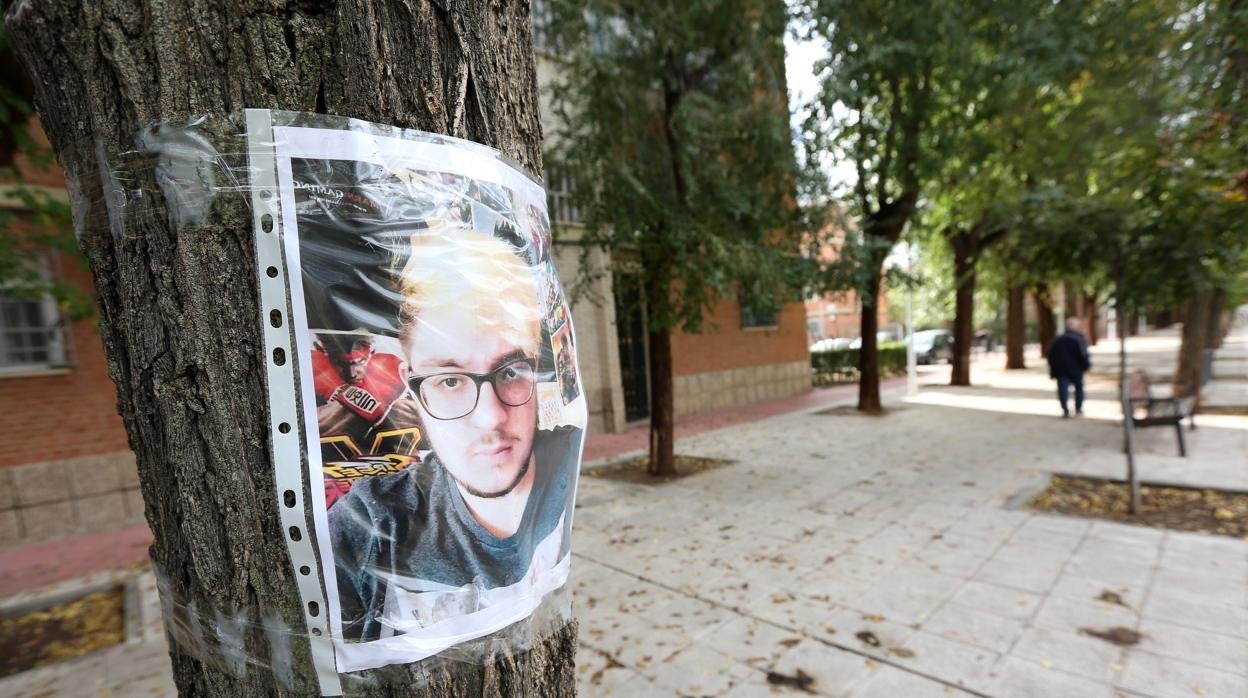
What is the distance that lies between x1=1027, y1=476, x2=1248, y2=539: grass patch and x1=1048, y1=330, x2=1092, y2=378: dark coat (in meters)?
4.58

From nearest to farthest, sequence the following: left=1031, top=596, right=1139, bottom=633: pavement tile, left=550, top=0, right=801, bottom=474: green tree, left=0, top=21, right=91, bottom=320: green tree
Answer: left=0, top=21, right=91, bottom=320: green tree < left=1031, top=596, right=1139, bottom=633: pavement tile < left=550, top=0, right=801, bottom=474: green tree

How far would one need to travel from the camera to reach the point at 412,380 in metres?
0.97

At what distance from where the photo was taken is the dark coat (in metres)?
10.1

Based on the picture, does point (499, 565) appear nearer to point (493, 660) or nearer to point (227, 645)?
point (493, 660)

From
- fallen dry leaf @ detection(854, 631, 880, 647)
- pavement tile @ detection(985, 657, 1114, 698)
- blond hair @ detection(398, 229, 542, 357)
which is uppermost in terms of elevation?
blond hair @ detection(398, 229, 542, 357)

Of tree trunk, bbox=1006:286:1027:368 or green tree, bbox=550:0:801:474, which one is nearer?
green tree, bbox=550:0:801:474

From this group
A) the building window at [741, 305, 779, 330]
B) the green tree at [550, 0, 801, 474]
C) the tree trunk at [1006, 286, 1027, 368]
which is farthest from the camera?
the tree trunk at [1006, 286, 1027, 368]

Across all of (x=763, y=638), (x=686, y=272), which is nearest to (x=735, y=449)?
(x=686, y=272)

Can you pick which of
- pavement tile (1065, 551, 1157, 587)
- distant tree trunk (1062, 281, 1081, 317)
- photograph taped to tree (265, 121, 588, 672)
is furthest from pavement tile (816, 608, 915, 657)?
distant tree trunk (1062, 281, 1081, 317)

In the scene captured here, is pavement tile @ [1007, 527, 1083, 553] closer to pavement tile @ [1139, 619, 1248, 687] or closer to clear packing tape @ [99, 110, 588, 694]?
pavement tile @ [1139, 619, 1248, 687]

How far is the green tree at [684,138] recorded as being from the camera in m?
6.11

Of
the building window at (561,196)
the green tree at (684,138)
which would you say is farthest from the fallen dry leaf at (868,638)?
the building window at (561,196)

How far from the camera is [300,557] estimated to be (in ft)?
3.05

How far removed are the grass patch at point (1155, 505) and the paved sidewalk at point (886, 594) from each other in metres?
0.30
